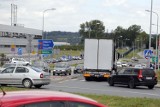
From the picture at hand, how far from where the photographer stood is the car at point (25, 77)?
27219mm

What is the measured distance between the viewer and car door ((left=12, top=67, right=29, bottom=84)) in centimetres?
2755

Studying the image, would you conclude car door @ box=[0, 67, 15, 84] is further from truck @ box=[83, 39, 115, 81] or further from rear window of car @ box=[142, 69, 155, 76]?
truck @ box=[83, 39, 115, 81]

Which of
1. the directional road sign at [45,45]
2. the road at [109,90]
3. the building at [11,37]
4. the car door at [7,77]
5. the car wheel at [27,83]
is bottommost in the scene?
the road at [109,90]

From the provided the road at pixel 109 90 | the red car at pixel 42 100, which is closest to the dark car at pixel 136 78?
the road at pixel 109 90

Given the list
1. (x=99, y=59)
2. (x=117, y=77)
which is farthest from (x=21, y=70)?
Result: (x=99, y=59)

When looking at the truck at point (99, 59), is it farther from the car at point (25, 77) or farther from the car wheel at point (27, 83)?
the car wheel at point (27, 83)

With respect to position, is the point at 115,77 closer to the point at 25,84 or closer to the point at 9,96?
the point at 25,84

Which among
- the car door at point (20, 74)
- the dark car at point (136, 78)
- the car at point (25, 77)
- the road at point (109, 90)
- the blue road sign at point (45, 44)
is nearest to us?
the road at point (109, 90)

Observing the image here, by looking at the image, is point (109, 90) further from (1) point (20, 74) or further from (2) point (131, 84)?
(1) point (20, 74)

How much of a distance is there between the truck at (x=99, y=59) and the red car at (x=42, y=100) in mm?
34203

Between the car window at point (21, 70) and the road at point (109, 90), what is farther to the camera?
the car window at point (21, 70)

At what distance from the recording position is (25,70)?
27.7m

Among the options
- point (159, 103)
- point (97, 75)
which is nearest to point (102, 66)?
point (97, 75)

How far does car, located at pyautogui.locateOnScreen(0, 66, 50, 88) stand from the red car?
21.3 metres
